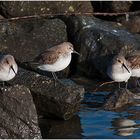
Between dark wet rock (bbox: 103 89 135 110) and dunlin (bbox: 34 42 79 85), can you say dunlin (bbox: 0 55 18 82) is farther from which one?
dark wet rock (bbox: 103 89 135 110)

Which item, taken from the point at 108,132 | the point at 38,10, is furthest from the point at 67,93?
the point at 38,10

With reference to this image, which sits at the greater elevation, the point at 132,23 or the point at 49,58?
the point at 49,58

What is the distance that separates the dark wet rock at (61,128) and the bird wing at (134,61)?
2459 millimetres

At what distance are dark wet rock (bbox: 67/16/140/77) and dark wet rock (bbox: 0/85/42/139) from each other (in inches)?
185

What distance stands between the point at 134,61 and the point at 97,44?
1.57 metres

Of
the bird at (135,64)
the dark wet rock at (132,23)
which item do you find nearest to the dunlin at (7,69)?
the bird at (135,64)

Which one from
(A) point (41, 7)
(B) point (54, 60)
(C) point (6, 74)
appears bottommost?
(A) point (41, 7)

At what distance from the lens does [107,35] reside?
14.1 meters

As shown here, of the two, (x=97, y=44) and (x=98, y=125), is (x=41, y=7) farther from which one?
(x=98, y=125)

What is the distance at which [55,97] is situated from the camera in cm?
1014

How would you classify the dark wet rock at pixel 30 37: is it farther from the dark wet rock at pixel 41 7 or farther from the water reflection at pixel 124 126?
the water reflection at pixel 124 126

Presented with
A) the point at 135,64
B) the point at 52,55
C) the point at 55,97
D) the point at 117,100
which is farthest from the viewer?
the point at 135,64

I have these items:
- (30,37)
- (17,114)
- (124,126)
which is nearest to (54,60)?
(124,126)

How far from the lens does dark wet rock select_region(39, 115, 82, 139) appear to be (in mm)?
9805
